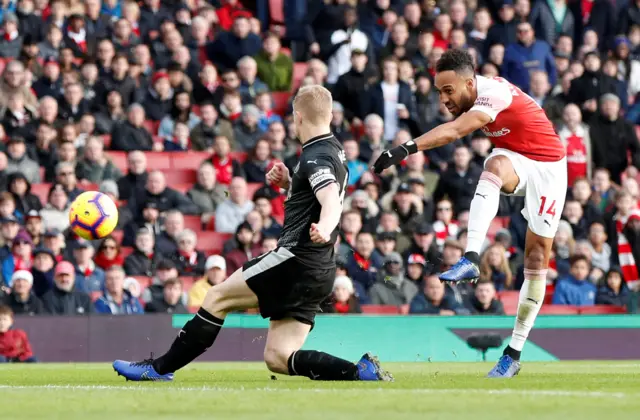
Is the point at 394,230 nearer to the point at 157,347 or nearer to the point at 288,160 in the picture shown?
the point at 288,160

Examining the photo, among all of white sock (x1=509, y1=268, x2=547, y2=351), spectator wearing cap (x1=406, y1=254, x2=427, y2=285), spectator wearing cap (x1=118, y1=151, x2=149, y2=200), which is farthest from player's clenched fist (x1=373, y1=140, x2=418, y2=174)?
spectator wearing cap (x1=118, y1=151, x2=149, y2=200)

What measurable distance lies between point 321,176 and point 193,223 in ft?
34.4

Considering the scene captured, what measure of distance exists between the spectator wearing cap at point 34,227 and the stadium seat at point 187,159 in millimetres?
3146

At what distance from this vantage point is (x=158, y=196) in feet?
59.7

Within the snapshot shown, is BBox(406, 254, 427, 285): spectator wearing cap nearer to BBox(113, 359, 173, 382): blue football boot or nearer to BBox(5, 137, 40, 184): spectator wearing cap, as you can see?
BBox(5, 137, 40, 184): spectator wearing cap

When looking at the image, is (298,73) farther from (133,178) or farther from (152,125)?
(133,178)

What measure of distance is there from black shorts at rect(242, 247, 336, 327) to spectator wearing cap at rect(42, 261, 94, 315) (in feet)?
23.2

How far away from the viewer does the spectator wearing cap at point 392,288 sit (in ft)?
55.3

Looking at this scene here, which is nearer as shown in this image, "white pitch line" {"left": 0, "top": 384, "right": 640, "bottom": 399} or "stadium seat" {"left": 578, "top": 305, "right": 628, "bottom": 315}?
"white pitch line" {"left": 0, "top": 384, "right": 640, "bottom": 399}

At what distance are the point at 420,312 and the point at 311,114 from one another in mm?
7727

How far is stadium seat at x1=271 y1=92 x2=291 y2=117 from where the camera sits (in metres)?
21.2

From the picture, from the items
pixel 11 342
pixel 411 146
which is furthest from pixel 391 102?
pixel 411 146

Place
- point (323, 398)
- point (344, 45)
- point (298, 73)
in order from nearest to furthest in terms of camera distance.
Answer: point (323, 398) → point (344, 45) → point (298, 73)

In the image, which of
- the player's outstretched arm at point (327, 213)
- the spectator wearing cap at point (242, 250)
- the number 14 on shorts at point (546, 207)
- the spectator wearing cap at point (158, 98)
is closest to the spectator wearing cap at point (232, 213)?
the spectator wearing cap at point (242, 250)
